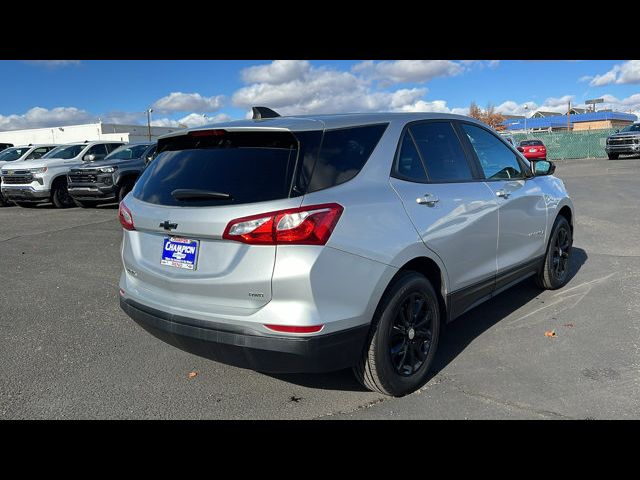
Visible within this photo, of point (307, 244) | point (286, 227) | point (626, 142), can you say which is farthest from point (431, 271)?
point (626, 142)

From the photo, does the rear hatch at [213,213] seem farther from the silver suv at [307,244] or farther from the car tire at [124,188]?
the car tire at [124,188]

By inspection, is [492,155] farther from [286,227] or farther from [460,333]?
[286,227]

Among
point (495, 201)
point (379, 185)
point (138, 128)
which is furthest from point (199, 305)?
point (138, 128)

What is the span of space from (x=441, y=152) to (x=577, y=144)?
40694 mm

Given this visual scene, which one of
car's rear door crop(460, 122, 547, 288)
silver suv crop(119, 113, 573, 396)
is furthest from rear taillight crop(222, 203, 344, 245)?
car's rear door crop(460, 122, 547, 288)

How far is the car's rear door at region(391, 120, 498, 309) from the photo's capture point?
328 centimetres

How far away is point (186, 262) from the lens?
2883 millimetres

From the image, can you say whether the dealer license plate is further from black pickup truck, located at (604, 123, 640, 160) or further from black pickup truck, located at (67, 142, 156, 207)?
black pickup truck, located at (604, 123, 640, 160)
